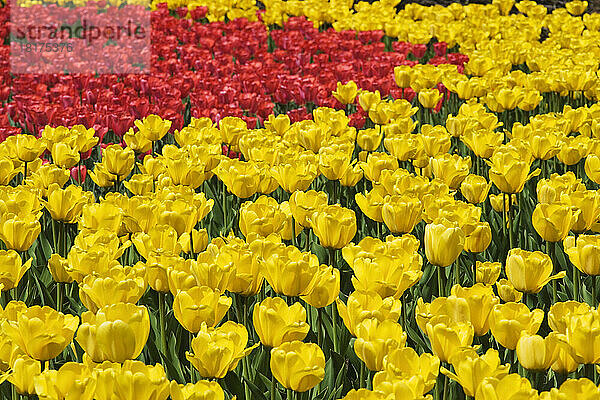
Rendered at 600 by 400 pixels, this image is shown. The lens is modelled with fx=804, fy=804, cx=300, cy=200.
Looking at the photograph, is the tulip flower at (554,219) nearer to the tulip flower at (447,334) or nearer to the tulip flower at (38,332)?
the tulip flower at (447,334)

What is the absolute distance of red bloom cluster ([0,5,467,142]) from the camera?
4.80 metres

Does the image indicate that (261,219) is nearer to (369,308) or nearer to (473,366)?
(369,308)

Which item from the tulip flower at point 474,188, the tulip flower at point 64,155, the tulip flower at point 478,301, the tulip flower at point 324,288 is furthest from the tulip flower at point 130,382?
the tulip flower at point 64,155

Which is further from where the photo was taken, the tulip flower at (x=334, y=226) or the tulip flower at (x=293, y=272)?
the tulip flower at (x=334, y=226)

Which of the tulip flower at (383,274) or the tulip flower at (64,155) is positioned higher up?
the tulip flower at (383,274)

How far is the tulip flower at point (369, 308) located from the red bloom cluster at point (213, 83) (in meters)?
2.76

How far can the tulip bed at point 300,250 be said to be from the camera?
1.83 meters

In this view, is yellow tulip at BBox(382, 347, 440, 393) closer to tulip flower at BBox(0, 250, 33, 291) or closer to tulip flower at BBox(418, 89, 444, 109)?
tulip flower at BBox(0, 250, 33, 291)

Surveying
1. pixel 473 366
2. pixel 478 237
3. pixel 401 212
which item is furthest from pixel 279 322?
pixel 478 237

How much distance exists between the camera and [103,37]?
884 cm

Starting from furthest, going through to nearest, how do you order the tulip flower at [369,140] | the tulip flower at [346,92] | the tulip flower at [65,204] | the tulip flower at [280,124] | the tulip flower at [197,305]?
the tulip flower at [346,92] < the tulip flower at [280,124] < the tulip flower at [369,140] < the tulip flower at [65,204] < the tulip flower at [197,305]

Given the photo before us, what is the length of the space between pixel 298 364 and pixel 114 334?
0.43 meters

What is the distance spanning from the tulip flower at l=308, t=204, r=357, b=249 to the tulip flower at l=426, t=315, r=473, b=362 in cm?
71

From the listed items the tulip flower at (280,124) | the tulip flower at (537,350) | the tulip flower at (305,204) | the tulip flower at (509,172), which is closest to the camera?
the tulip flower at (537,350)
